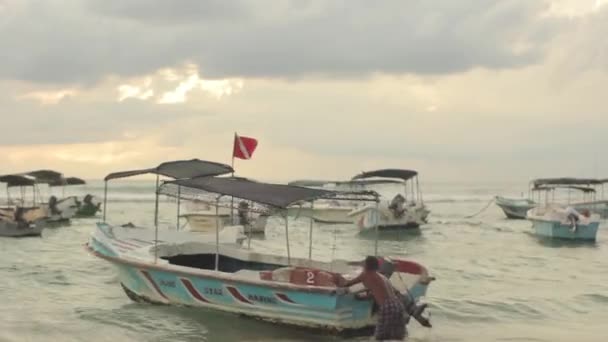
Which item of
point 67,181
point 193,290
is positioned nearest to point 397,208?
point 67,181

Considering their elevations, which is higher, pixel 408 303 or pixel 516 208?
pixel 516 208

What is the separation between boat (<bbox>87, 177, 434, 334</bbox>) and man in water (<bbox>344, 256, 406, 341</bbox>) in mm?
320

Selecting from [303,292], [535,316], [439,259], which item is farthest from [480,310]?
[439,259]

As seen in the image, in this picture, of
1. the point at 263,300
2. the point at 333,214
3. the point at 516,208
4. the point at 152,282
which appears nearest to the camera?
the point at 263,300

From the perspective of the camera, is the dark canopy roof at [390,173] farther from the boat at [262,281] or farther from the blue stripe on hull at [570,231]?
the boat at [262,281]

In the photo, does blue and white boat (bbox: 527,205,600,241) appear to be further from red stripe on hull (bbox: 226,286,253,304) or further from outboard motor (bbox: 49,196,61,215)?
outboard motor (bbox: 49,196,61,215)

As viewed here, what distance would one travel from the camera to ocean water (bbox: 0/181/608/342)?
11.0m

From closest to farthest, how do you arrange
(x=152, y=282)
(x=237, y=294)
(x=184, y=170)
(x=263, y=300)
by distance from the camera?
(x=263, y=300), (x=237, y=294), (x=152, y=282), (x=184, y=170)

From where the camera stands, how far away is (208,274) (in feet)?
35.6

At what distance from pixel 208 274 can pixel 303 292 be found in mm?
1642

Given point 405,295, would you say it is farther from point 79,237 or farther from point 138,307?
point 79,237

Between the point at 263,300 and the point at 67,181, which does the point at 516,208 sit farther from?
the point at 263,300

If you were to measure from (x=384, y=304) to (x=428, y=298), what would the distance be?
4845mm

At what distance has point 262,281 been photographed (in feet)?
33.7
